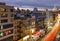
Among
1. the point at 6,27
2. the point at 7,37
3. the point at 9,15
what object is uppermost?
the point at 9,15

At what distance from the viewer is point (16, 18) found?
6691mm

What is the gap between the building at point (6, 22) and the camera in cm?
597

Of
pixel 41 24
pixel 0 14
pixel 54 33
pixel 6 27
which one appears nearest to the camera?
pixel 54 33

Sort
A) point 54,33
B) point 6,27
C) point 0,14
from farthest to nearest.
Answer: point 6,27
point 0,14
point 54,33

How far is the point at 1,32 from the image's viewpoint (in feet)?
19.5

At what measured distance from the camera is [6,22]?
632cm

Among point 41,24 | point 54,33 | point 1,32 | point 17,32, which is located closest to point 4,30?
point 1,32

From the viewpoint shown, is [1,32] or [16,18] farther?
[16,18]

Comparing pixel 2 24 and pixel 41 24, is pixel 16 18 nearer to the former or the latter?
pixel 2 24

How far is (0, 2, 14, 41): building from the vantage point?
597 centimetres

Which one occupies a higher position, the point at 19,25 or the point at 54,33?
the point at 54,33

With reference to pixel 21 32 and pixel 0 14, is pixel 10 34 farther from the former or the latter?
pixel 0 14

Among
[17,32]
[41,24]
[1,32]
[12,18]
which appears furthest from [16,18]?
[41,24]

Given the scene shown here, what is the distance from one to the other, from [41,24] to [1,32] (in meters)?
1.73
